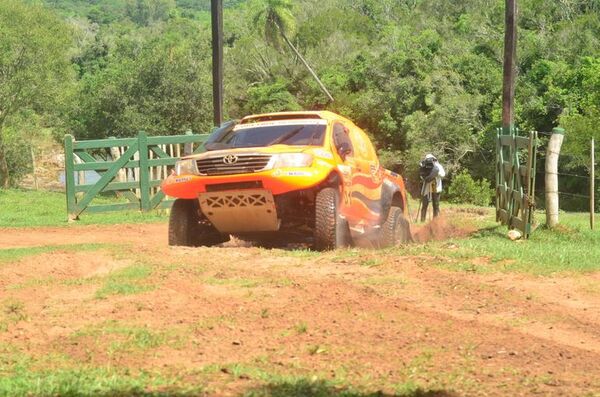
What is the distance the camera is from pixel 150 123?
4412cm

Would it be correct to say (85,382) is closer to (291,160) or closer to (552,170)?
(291,160)

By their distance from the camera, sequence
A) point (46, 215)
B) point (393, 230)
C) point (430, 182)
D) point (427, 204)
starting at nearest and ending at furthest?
point (393, 230) → point (430, 182) → point (427, 204) → point (46, 215)

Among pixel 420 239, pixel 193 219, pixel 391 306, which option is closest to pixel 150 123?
pixel 420 239

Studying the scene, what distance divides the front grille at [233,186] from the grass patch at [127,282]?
2.14m

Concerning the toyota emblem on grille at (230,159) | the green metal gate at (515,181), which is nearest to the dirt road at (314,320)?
the toyota emblem on grille at (230,159)

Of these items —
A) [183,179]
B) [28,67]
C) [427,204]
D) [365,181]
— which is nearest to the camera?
[183,179]

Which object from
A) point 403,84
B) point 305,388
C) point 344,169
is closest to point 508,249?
point 344,169

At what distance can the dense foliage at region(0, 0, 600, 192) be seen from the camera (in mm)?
45031

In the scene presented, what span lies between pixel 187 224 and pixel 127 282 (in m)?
3.93

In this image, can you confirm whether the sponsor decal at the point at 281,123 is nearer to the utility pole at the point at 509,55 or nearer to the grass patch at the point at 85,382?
the grass patch at the point at 85,382

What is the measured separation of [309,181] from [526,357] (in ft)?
18.6

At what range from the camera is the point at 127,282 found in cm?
931

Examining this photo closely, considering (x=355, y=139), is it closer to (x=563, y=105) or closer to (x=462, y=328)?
(x=462, y=328)

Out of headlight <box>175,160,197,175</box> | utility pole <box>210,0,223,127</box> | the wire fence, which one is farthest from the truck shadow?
the wire fence
